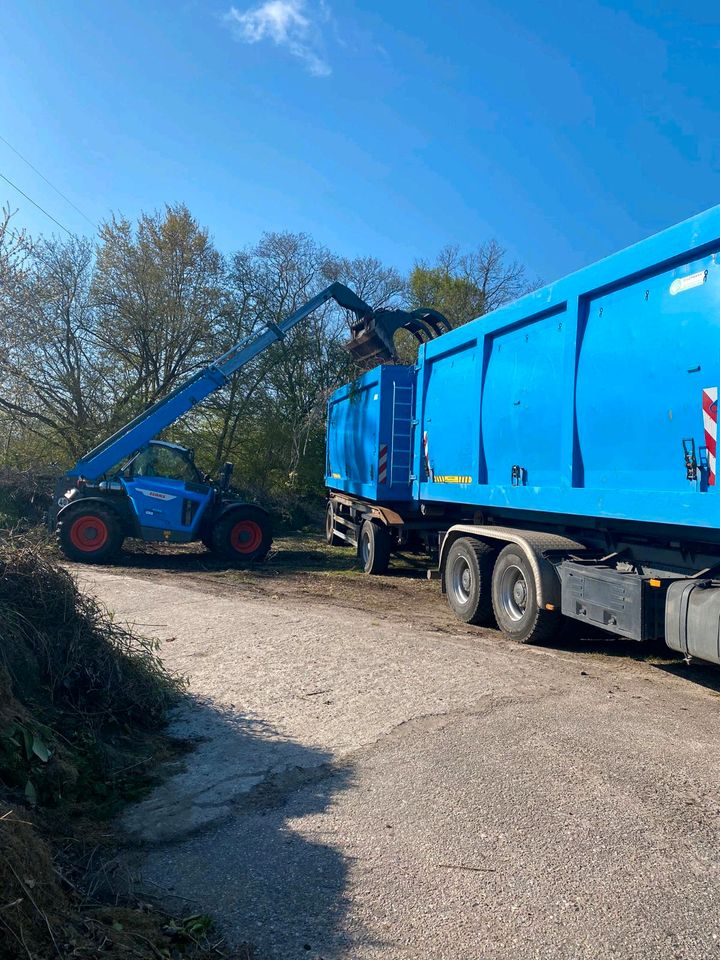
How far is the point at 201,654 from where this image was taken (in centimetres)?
659

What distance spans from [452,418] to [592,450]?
326 cm

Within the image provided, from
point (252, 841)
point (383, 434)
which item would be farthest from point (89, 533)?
point (252, 841)

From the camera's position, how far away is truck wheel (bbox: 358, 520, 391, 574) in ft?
39.7

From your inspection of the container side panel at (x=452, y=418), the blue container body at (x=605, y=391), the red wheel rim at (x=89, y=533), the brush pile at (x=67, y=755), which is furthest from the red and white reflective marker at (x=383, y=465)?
the brush pile at (x=67, y=755)

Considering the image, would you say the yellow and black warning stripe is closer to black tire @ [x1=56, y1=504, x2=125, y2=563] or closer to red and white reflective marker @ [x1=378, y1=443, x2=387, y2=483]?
red and white reflective marker @ [x1=378, y1=443, x2=387, y2=483]

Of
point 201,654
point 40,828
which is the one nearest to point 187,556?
point 201,654

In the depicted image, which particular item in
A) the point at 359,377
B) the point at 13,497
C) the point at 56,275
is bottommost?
the point at 13,497

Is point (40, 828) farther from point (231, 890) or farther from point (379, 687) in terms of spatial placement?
point (379, 687)

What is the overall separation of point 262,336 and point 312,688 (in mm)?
9707

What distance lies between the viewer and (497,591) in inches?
319

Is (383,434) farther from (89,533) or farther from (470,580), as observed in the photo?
(89,533)

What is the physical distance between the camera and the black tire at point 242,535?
42.8ft

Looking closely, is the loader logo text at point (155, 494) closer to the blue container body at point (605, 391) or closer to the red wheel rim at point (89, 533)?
the red wheel rim at point (89, 533)

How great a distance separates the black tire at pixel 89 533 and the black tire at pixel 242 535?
5.71 ft
